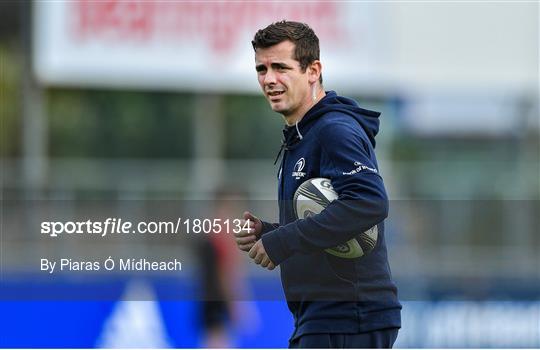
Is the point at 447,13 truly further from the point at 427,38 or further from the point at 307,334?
the point at 307,334

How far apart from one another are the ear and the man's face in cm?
2

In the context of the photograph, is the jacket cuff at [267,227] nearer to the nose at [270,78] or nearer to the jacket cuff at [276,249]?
the jacket cuff at [276,249]

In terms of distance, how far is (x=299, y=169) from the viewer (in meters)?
3.81

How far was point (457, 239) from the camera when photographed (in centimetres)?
1269

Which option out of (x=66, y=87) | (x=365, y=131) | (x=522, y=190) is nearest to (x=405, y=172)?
(x=522, y=190)

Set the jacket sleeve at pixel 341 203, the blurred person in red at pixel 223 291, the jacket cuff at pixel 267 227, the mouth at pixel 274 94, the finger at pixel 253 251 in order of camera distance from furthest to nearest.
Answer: the blurred person in red at pixel 223 291
the jacket cuff at pixel 267 227
the mouth at pixel 274 94
the finger at pixel 253 251
the jacket sleeve at pixel 341 203

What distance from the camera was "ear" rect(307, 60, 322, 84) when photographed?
3.88 m

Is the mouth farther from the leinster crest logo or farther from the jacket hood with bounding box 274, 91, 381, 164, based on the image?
the leinster crest logo

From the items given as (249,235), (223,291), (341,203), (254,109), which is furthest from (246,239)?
(254,109)

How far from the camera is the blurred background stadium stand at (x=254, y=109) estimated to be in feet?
41.8

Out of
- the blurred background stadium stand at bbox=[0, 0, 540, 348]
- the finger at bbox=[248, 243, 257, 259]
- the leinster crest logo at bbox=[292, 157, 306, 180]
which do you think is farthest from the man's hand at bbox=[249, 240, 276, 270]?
the blurred background stadium stand at bbox=[0, 0, 540, 348]

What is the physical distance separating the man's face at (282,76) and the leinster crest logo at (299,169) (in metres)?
0.19

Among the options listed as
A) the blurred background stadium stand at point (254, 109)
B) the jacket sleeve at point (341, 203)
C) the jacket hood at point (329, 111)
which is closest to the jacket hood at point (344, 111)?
the jacket hood at point (329, 111)

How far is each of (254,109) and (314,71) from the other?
12470 millimetres
